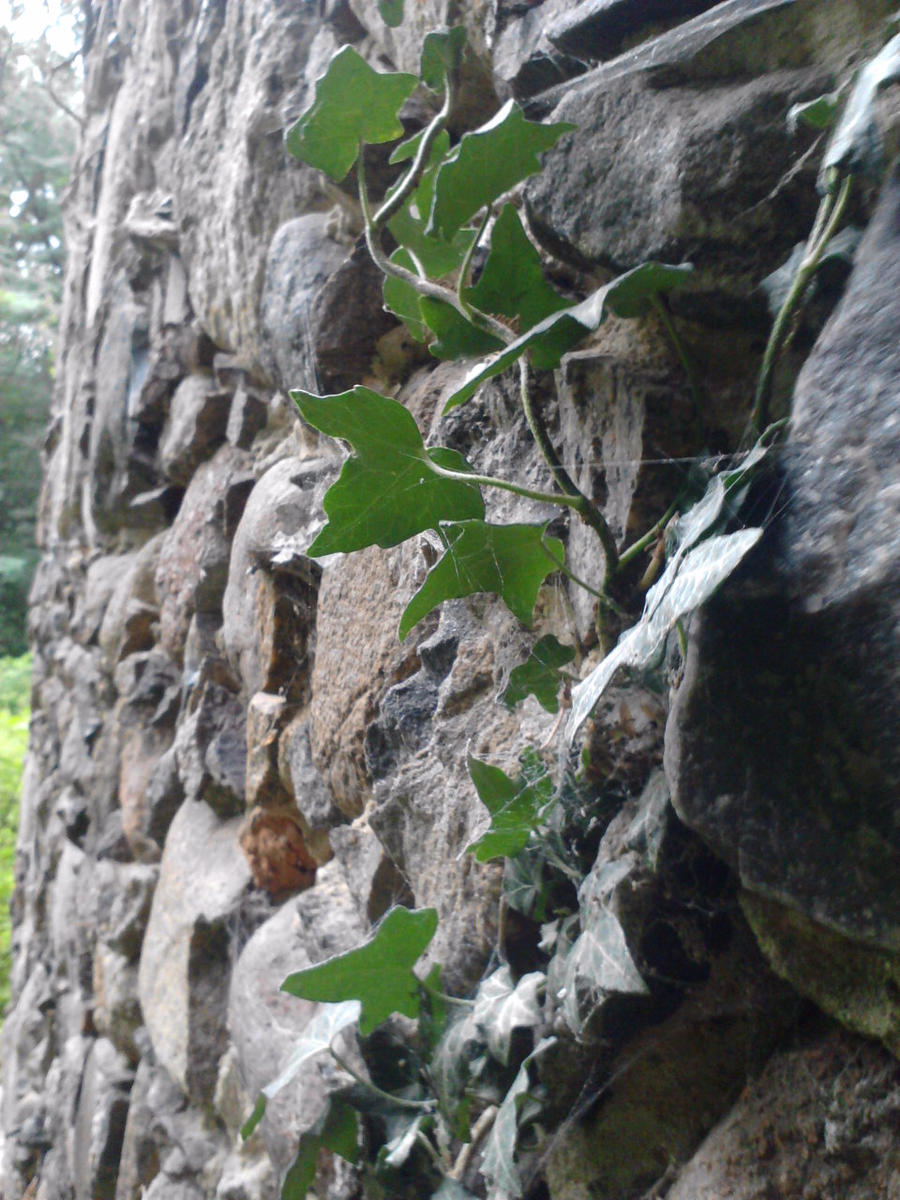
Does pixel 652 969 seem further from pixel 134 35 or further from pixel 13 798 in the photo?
pixel 13 798

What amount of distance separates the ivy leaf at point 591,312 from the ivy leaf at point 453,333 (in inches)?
2.5

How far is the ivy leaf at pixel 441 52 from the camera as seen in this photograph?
68cm

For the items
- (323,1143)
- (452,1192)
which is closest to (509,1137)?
(452,1192)

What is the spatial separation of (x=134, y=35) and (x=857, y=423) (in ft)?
8.92

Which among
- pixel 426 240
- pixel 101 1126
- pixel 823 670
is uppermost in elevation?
pixel 426 240

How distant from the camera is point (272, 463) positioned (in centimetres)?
129

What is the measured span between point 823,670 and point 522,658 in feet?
1.02

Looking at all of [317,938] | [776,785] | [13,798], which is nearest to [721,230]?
[776,785]

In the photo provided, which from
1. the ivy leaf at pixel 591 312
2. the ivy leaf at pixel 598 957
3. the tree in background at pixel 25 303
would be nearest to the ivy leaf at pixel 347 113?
the ivy leaf at pixel 591 312

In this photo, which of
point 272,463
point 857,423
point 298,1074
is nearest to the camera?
point 857,423

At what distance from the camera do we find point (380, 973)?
2.14 ft

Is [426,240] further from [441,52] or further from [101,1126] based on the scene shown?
[101,1126]

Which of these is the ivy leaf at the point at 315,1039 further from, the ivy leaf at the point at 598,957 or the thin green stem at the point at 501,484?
the thin green stem at the point at 501,484

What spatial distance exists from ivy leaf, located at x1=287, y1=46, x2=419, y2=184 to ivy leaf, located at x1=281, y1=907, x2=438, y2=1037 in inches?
21.4
